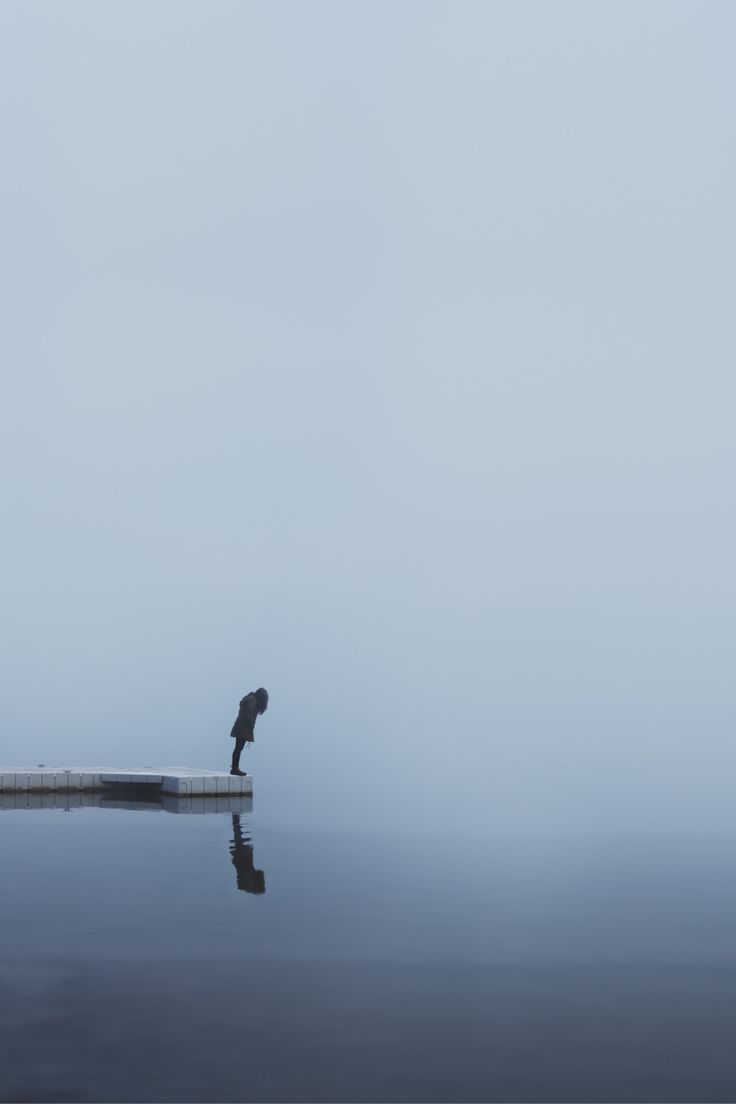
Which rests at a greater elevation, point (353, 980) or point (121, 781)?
point (121, 781)

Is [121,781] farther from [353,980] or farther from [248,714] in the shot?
[353,980]

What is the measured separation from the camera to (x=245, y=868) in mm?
12930

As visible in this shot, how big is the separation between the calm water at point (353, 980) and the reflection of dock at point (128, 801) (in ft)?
18.8

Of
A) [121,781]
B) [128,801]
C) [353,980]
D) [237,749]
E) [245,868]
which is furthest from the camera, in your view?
[121,781]

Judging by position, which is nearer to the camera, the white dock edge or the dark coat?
the dark coat

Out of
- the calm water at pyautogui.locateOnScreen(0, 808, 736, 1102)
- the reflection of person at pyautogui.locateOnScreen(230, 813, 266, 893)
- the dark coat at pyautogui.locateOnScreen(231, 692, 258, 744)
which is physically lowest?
the calm water at pyautogui.locateOnScreen(0, 808, 736, 1102)

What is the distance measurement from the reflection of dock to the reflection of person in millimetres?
3637

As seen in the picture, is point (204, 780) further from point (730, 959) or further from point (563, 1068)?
point (563, 1068)

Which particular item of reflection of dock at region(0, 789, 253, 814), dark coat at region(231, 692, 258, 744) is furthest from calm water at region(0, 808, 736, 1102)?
dark coat at region(231, 692, 258, 744)

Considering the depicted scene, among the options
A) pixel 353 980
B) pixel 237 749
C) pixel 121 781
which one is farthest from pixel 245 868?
pixel 121 781

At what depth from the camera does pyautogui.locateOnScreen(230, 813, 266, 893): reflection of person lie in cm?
1166

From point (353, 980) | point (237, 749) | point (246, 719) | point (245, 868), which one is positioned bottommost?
point (353, 980)

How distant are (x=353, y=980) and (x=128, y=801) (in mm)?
13692

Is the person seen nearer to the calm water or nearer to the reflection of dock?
the reflection of dock
